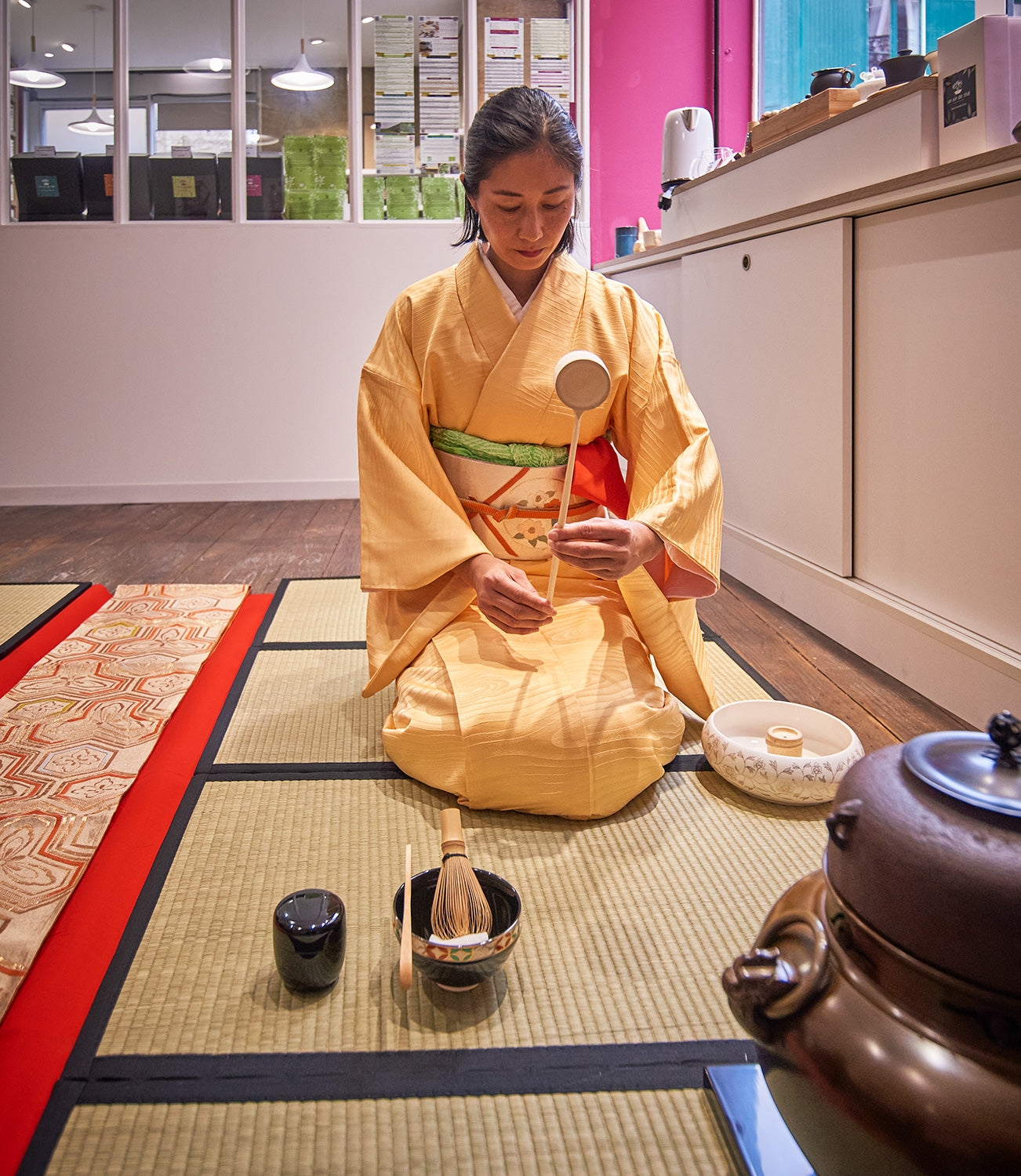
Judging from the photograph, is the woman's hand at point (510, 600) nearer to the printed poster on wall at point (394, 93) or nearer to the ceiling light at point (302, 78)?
the printed poster on wall at point (394, 93)

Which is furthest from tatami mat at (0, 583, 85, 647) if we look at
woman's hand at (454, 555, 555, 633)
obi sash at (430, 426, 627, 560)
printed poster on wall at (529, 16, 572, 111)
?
printed poster on wall at (529, 16, 572, 111)

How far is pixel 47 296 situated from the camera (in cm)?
464

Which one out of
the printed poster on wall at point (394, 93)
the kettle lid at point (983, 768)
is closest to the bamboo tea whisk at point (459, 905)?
the kettle lid at point (983, 768)

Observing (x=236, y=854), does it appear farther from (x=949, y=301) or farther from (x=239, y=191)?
(x=239, y=191)

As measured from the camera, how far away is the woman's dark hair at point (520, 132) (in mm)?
1555

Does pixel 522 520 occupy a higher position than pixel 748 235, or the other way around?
pixel 748 235

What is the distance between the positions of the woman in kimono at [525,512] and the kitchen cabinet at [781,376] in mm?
813

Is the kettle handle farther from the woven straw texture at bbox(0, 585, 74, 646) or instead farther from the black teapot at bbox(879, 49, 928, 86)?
the black teapot at bbox(879, 49, 928, 86)

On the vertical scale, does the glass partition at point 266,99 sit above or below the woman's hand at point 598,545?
above

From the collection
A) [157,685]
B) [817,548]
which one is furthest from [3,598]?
[817,548]

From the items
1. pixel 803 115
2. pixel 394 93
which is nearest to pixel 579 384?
pixel 803 115

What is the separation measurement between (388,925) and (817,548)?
68.8 inches

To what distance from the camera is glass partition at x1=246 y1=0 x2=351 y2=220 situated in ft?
15.3

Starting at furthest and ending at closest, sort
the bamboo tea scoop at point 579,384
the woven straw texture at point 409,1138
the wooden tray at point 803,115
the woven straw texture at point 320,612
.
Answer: the wooden tray at point 803,115, the woven straw texture at point 320,612, the bamboo tea scoop at point 579,384, the woven straw texture at point 409,1138
